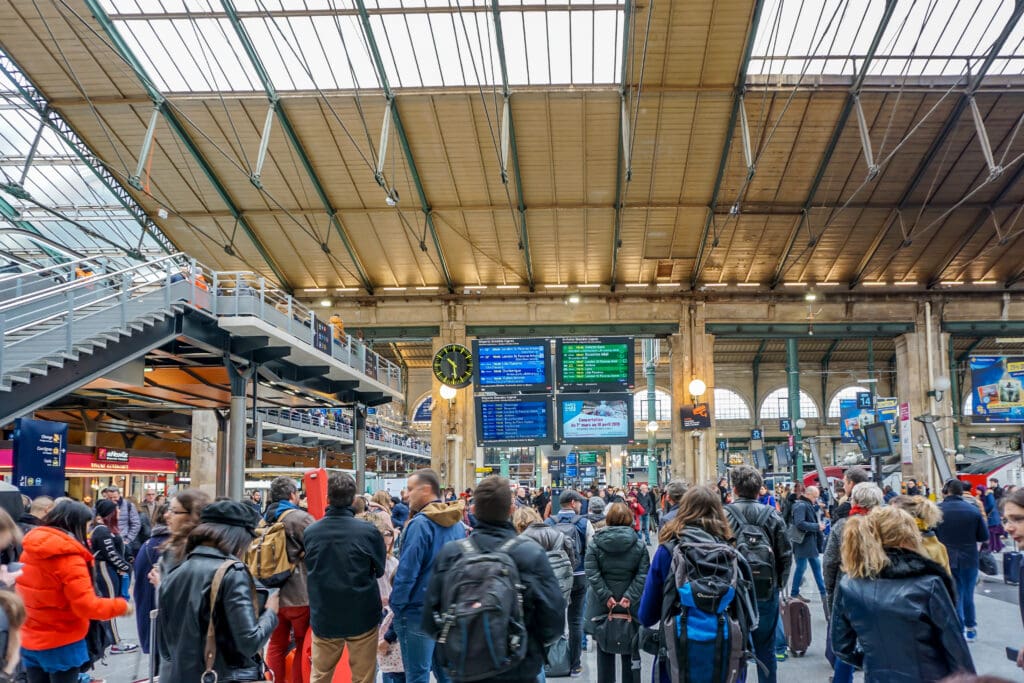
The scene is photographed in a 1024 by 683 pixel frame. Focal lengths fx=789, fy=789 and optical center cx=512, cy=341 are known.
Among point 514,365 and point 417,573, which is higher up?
point 514,365

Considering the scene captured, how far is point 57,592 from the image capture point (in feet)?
15.5

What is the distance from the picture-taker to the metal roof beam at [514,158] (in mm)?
19031

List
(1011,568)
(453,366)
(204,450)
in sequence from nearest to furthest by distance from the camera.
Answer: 1. (1011,568)
2. (453,366)
3. (204,450)

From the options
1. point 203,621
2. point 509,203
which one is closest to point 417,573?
point 203,621

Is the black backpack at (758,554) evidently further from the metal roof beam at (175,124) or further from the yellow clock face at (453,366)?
the yellow clock face at (453,366)

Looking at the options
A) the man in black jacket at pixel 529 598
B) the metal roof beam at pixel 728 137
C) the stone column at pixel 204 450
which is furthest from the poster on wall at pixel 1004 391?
the man in black jacket at pixel 529 598

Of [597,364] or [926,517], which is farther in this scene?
[597,364]

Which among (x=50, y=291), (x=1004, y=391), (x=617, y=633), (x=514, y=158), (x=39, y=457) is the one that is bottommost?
(x=617, y=633)

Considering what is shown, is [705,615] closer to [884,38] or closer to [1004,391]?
[884,38]

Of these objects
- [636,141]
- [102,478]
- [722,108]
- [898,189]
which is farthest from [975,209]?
[102,478]

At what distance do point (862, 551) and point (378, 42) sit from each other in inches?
777

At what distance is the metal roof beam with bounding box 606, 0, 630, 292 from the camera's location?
1955 centimetres

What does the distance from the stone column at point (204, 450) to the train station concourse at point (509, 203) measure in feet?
0.37

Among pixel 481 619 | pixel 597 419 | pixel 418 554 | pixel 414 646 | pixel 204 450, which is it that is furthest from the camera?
pixel 204 450
